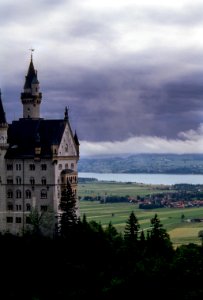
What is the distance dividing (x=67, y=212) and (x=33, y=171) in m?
8.70

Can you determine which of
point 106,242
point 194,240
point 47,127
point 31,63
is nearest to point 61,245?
point 106,242

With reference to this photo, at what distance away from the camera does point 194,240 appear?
16938 centimetres

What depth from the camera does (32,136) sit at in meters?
113

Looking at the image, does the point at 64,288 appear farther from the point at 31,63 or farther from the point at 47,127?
the point at 31,63

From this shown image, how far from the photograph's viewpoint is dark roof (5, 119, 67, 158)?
363 ft

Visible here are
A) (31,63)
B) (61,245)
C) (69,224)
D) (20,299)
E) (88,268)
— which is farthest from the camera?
(31,63)

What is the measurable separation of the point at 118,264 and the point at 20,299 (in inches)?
603

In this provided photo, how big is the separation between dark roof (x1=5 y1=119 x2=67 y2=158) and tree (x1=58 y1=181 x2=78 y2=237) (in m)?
6.61

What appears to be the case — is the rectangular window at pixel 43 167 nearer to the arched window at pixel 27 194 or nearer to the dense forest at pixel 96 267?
the arched window at pixel 27 194

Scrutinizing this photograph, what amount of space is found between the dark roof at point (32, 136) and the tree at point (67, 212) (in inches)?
260

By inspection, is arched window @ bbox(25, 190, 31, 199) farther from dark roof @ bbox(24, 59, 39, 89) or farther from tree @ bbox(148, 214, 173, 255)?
tree @ bbox(148, 214, 173, 255)

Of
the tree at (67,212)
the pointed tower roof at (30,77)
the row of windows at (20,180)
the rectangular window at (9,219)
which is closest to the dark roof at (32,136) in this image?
the row of windows at (20,180)

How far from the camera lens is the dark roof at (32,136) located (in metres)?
111

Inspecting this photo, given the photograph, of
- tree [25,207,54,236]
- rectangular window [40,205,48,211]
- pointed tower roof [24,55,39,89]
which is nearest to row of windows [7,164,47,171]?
rectangular window [40,205,48,211]
